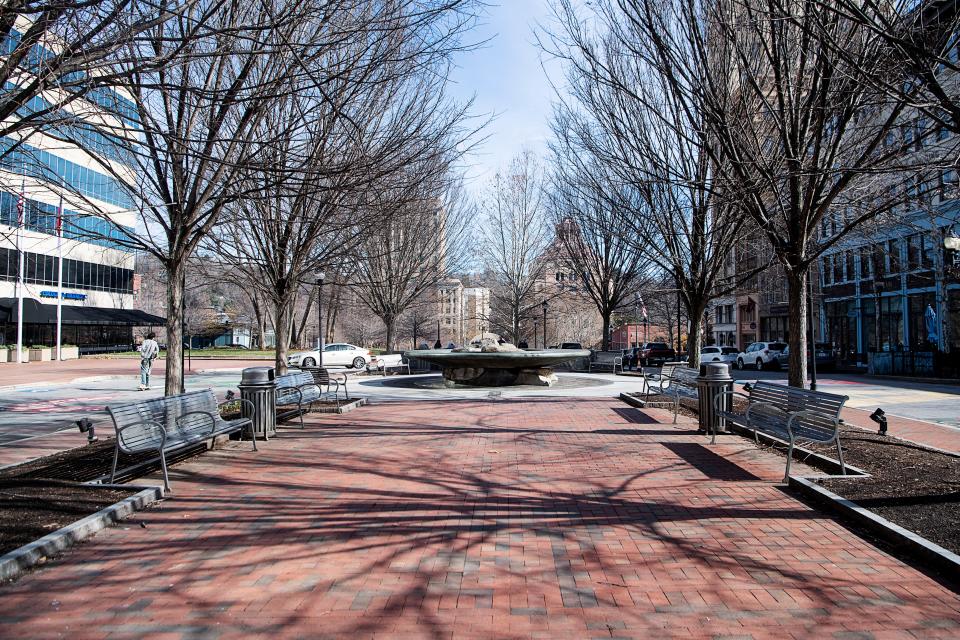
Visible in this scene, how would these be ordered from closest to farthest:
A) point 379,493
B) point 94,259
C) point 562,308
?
1. point 379,493
2. point 94,259
3. point 562,308

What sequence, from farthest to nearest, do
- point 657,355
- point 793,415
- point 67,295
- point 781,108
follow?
1. point 67,295
2. point 657,355
3. point 781,108
4. point 793,415

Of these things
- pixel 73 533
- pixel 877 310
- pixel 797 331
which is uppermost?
pixel 877 310

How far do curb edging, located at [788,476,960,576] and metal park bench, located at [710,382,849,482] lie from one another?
1.42 ft

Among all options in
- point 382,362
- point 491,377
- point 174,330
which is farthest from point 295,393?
point 382,362

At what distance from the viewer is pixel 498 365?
19406 mm

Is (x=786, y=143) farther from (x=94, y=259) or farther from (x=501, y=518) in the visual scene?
(x=94, y=259)

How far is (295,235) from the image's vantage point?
15.2m

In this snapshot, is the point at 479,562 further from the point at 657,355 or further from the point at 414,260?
the point at 657,355

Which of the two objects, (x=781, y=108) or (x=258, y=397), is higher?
(x=781, y=108)

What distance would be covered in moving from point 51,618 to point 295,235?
12.2 metres

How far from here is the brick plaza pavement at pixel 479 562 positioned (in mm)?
3672

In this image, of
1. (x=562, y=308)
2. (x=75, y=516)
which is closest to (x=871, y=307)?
(x=562, y=308)

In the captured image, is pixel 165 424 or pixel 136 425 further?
pixel 165 424

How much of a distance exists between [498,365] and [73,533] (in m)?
14.9
